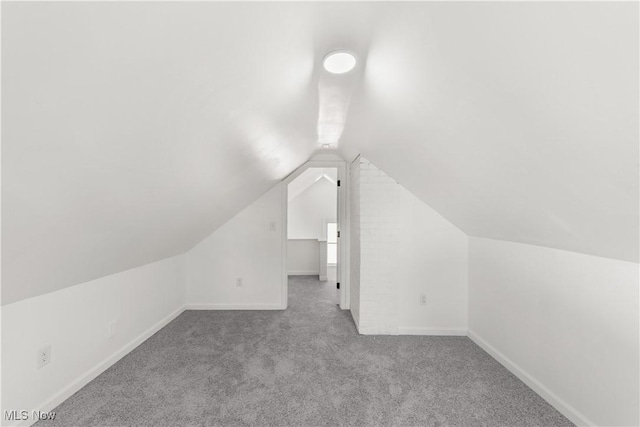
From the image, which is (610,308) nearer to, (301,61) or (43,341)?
(301,61)

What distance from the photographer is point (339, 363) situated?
2.29 m

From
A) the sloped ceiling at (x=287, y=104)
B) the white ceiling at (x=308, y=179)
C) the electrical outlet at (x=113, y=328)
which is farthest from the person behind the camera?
the white ceiling at (x=308, y=179)

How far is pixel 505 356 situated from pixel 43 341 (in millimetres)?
3340

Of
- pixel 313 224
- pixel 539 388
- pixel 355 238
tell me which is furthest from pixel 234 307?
pixel 539 388

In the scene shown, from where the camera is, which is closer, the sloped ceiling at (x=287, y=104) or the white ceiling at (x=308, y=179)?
the sloped ceiling at (x=287, y=104)

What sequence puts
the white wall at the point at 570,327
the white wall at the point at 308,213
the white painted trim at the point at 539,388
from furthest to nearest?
the white wall at the point at 308,213
the white painted trim at the point at 539,388
the white wall at the point at 570,327

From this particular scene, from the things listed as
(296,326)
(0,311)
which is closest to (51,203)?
(0,311)

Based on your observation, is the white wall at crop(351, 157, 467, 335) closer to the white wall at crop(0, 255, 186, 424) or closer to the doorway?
the doorway

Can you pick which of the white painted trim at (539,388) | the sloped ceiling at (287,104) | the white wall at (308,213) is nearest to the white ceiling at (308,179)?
the white wall at (308,213)

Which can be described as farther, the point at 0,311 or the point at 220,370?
the point at 220,370

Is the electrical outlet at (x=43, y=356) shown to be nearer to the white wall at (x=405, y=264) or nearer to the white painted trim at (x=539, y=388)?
the white wall at (x=405, y=264)

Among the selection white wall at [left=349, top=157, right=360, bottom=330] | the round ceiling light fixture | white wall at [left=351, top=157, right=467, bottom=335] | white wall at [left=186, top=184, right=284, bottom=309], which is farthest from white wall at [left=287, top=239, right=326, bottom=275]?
the round ceiling light fixture

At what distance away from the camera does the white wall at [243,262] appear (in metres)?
3.62

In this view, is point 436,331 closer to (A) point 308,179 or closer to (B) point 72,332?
(B) point 72,332
